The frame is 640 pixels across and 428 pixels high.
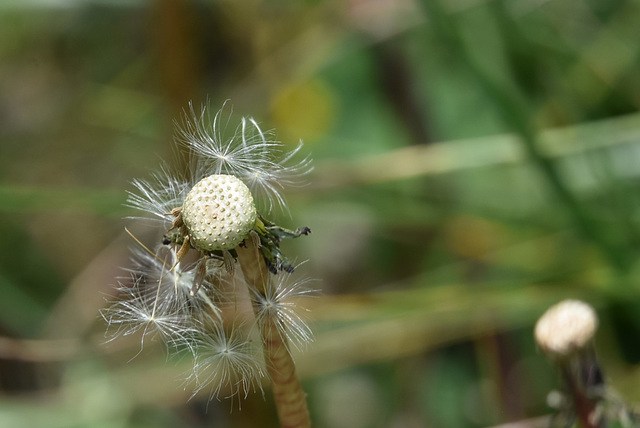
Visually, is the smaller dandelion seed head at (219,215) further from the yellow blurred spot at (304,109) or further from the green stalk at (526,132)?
the yellow blurred spot at (304,109)

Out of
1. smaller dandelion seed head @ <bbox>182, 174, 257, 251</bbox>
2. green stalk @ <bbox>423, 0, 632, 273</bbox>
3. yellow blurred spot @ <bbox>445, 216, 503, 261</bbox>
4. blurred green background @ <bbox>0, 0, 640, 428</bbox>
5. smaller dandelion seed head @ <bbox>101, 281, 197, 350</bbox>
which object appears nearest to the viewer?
smaller dandelion seed head @ <bbox>182, 174, 257, 251</bbox>

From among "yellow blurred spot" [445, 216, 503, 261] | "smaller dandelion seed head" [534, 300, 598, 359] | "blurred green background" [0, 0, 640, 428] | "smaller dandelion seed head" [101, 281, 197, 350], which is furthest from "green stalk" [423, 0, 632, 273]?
"smaller dandelion seed head" [101, 281, 197, 350]

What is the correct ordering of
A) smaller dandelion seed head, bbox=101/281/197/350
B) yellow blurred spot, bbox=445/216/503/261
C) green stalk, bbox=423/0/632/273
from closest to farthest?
1. smaller dandelion seed head, bbox=101/281/197/350
2. green stalk, bbox=423/0/632/273
3. yellow blurred spot, bbox=445/216/503/261

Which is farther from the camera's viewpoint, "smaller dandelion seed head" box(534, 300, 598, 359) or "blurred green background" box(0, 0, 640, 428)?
"blurred green background" box(0, 0, 640, 428)

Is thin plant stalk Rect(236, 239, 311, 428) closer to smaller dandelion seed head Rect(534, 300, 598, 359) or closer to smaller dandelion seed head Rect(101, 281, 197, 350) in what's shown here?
smaller dandelion seed head Rect(101, 281, 197, 350)

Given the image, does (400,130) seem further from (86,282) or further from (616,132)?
(86,282)

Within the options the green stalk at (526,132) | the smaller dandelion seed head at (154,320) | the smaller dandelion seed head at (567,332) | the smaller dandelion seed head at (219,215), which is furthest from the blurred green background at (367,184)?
the smaller dandelion seed head at (219,215)

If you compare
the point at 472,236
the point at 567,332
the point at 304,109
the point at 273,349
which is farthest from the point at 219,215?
the point at 304,109

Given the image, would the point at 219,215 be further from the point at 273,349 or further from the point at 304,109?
the point at 304,109
